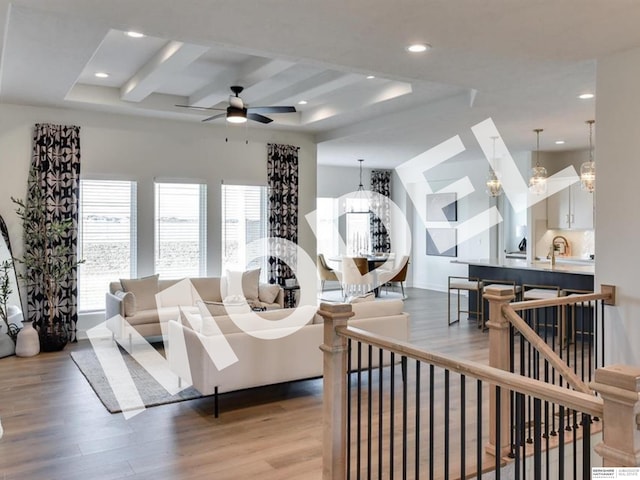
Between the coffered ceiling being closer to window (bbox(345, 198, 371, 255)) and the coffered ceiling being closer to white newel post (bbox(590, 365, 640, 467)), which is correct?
white newel post (bbox(590, 365, 640, 467))

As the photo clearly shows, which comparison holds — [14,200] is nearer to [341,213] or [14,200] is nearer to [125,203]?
[125,203]

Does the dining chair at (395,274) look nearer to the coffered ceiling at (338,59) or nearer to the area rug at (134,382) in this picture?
the coffered ceiling at (338,59)

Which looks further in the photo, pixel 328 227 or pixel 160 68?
pixel 328 227

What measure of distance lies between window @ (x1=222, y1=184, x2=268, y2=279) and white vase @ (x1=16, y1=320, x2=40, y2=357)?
2.90 metres

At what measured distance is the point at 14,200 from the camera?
6.55 m

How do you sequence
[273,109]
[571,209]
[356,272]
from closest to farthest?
[273,109]
[571,209]
[356,272]

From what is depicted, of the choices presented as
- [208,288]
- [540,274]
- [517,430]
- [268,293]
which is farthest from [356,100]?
[517,430]

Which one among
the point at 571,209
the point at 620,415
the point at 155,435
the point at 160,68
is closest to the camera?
the point at 620,415

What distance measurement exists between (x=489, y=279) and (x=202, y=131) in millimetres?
5094

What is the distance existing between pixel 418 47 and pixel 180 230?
17.0ft

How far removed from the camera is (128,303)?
21.3ft

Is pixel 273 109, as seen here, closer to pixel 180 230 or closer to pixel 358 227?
pixel 180 230

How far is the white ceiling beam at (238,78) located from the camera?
5664 millimetres

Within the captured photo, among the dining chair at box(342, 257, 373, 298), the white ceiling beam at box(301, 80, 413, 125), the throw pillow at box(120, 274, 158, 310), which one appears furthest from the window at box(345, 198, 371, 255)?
the throw pillow at box(120, 274, 158, 310)
